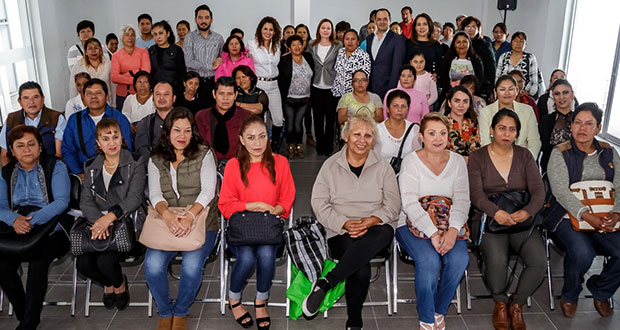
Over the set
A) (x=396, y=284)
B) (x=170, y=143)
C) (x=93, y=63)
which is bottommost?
(x=396, y=284)

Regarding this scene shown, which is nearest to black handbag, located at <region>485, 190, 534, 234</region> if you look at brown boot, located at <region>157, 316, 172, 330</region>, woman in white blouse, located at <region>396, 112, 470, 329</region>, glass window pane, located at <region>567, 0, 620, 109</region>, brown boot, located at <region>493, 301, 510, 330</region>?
woman in white blouse, located at <region>396, 112, 470, 329</region>

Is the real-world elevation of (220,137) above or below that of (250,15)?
below

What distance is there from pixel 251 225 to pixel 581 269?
2298mm

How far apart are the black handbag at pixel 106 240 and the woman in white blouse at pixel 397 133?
216cm

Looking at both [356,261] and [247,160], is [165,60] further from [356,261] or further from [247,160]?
[356,261]

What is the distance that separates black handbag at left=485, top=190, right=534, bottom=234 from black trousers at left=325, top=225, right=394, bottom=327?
27.5 inches

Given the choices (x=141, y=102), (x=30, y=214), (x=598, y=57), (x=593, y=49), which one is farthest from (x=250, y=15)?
(x=30, y=214)

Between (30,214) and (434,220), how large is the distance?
2.76 meters

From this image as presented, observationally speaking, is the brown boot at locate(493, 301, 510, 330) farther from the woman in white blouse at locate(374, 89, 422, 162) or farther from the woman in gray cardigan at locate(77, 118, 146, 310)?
the woman in gray cardigan at locate(77, 118, 146, 310)

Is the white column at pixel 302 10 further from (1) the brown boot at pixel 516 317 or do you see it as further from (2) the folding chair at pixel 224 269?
(1) the brown boot at pixel 516 317

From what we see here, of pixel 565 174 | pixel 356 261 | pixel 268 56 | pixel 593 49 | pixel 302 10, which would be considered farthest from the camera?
pixel 302 10

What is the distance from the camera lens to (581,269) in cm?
354

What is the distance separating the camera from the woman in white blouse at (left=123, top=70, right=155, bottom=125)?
16.8 ft

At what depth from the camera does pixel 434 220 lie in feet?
11.1
